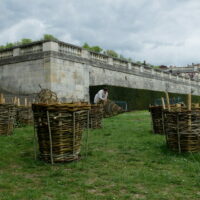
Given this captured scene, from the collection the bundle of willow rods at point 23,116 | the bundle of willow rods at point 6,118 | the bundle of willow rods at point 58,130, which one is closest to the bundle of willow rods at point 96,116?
the bundle of willow rods at point 6,118

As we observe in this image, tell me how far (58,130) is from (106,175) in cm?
116

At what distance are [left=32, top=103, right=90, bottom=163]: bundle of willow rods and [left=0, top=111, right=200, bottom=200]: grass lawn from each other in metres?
0.18

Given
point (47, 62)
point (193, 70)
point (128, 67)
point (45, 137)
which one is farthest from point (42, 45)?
point (193, 70)

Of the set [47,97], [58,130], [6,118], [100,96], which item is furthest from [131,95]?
[58,130]

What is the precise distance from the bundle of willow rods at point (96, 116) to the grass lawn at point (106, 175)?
3192 millimetres

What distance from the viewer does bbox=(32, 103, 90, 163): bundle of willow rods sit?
4.52 m

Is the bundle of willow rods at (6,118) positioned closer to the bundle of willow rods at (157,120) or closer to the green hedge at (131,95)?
the bundle of willow rods at (157,120)

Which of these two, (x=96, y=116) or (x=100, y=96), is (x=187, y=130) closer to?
(x=96, y=116)

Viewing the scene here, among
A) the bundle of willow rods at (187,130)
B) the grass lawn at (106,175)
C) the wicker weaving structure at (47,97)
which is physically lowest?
the grass lawn at (106,175)

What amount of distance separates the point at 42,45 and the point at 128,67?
9.85m

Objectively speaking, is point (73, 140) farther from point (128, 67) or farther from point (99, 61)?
point (128, 67)

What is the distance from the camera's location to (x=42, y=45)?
15812mm

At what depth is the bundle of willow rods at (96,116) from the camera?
9.04m

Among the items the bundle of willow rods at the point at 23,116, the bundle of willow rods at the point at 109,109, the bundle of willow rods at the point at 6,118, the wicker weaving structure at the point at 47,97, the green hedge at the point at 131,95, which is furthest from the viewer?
the green hedge at the point at 131,95
